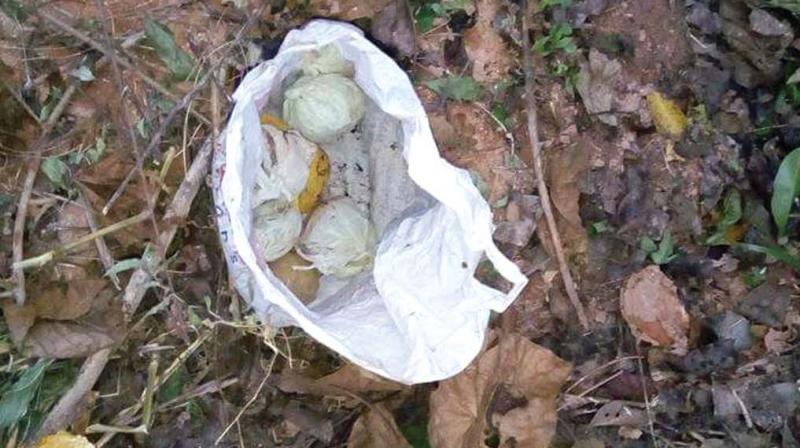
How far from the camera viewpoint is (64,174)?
1601 mm

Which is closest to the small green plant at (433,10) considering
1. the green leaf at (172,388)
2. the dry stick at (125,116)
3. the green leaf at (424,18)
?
the green leaf at (424,18)

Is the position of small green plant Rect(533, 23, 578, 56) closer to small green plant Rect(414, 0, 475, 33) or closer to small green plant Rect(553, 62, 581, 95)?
small green plant Rect(553, 62, 581, 95)

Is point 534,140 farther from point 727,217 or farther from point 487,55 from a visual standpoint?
point 727,217

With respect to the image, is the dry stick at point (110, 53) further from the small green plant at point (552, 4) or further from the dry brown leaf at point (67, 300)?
the small green plant at point (552, 4)

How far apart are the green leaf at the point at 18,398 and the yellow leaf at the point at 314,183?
1.63ft

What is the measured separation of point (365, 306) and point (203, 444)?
365mm

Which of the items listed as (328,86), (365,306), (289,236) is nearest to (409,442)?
(365,306)

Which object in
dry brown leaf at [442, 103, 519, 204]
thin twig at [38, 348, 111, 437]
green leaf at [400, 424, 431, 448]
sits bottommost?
green leaf at [400, 424, 431, 448]

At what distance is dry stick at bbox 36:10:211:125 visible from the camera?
159 cm

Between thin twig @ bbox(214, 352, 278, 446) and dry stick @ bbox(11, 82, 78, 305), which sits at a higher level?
dry stick @ bbox(11, 82, 78, 305)

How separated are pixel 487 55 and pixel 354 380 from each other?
61cm

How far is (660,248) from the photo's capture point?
5.69ft

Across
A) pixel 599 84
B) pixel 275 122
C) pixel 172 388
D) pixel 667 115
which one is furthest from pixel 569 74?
pixel 172 388

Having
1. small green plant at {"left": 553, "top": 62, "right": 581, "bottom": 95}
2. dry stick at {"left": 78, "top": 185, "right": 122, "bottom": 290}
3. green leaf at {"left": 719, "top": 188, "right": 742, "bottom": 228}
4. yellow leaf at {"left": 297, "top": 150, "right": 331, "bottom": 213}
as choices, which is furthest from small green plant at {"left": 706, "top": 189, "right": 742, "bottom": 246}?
dry stick at {"left": 78, "top": 185, "right": 122, "bottom": 290}
